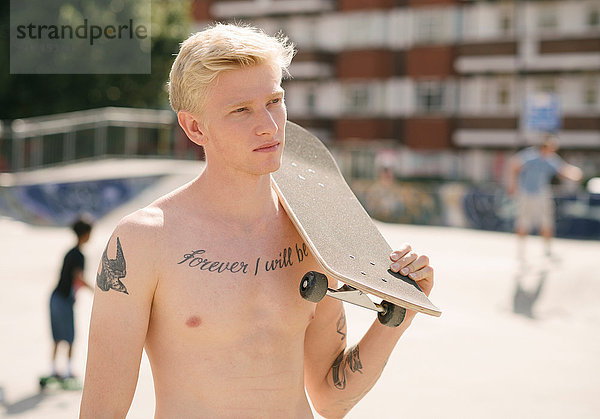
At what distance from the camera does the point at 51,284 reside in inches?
398

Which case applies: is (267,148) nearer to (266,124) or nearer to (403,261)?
(266,124)

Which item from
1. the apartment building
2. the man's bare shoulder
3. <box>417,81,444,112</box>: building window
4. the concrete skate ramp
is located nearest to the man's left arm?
the man's bare shoulder

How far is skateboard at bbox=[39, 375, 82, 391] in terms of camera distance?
5.83m

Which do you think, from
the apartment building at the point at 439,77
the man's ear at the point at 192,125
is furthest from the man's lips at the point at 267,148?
the apartment building at the point at 439,77

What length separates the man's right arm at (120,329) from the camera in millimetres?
1715

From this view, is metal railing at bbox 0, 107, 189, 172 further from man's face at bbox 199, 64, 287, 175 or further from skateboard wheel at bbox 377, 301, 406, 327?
skateboard wheel at bbox 377, 301, 406, 327

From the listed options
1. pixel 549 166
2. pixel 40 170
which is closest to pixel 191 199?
pixel 549 166

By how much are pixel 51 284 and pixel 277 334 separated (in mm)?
8933

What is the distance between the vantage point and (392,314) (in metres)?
1.92

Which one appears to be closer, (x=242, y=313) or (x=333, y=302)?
(x=242, y=313)

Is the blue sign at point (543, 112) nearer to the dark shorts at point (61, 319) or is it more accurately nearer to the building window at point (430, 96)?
the building window at point (430, 96)

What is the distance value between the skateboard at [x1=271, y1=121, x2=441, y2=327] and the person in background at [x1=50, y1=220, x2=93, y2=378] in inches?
168

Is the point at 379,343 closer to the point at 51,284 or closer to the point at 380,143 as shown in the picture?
the point at 51,284

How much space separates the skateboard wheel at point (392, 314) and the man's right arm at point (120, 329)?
2.07 feet
